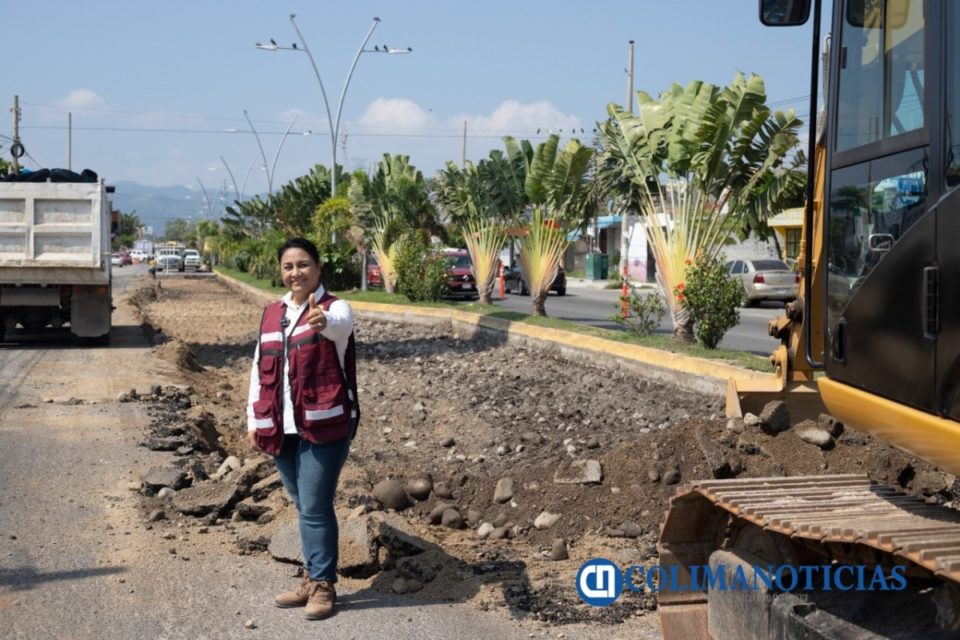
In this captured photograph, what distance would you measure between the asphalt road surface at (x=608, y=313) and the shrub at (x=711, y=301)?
4.76 ft

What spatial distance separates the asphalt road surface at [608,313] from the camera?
805 inches

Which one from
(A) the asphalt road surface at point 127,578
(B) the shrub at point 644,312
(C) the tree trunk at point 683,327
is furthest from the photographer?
(B) the shrub at point 644,312

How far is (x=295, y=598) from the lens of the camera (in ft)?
18.7

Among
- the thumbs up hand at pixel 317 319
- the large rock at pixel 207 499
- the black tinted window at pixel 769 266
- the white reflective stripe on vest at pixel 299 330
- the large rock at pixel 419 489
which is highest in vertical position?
the black tinted window at pixel 769 266

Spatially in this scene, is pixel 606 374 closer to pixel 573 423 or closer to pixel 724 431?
pixel 573 423

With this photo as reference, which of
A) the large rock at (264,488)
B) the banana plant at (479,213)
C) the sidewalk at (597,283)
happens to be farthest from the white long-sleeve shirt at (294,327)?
the sidewalk at (597,283)

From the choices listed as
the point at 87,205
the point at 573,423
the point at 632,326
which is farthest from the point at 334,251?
the point at 573,423

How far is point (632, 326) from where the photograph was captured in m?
18.1

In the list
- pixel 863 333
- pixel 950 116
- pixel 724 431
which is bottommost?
pixel 724 431

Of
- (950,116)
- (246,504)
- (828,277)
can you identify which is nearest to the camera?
(950,116)

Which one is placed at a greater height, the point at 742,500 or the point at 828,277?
the point at 828,277

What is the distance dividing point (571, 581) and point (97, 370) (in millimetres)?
11388

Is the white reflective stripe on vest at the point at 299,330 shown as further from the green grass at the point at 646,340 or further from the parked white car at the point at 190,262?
the parked white car at the point at 190,262

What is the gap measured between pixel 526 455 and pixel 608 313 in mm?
20882
